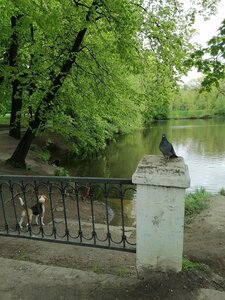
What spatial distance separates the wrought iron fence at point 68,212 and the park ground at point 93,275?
263 millimetres

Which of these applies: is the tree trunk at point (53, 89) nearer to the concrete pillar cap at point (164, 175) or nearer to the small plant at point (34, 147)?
the small plant at point (34, 147)

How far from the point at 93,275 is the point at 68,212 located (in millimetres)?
6145

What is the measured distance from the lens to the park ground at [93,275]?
3.25 metres

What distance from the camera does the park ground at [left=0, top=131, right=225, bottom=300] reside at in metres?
3.25

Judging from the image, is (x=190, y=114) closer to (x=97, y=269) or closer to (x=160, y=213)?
(x=97, y=269)

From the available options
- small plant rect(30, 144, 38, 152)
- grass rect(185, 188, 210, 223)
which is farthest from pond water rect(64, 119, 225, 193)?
grass rect(185, 188, 210, 223)

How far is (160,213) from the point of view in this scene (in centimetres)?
333

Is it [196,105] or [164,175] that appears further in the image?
[196,105]

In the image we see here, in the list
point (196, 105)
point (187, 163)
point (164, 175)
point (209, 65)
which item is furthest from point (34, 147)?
point (196, 105)

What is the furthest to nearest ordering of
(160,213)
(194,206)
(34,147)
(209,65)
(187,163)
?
(187,163) → (34,147) → (194,206) → (209,65) → (160,213)

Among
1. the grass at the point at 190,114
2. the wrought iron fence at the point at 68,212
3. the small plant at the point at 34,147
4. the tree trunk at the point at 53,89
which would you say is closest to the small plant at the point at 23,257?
the wrought iron fence at the point at 68,212

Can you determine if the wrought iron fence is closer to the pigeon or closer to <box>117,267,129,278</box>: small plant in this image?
<box>117,267,129,278</box>: small plant

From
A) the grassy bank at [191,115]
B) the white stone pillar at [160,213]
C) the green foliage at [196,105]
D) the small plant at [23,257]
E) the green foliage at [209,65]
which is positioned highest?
the green foliage at [209,65]

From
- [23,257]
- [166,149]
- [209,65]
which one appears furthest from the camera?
[209,65]
